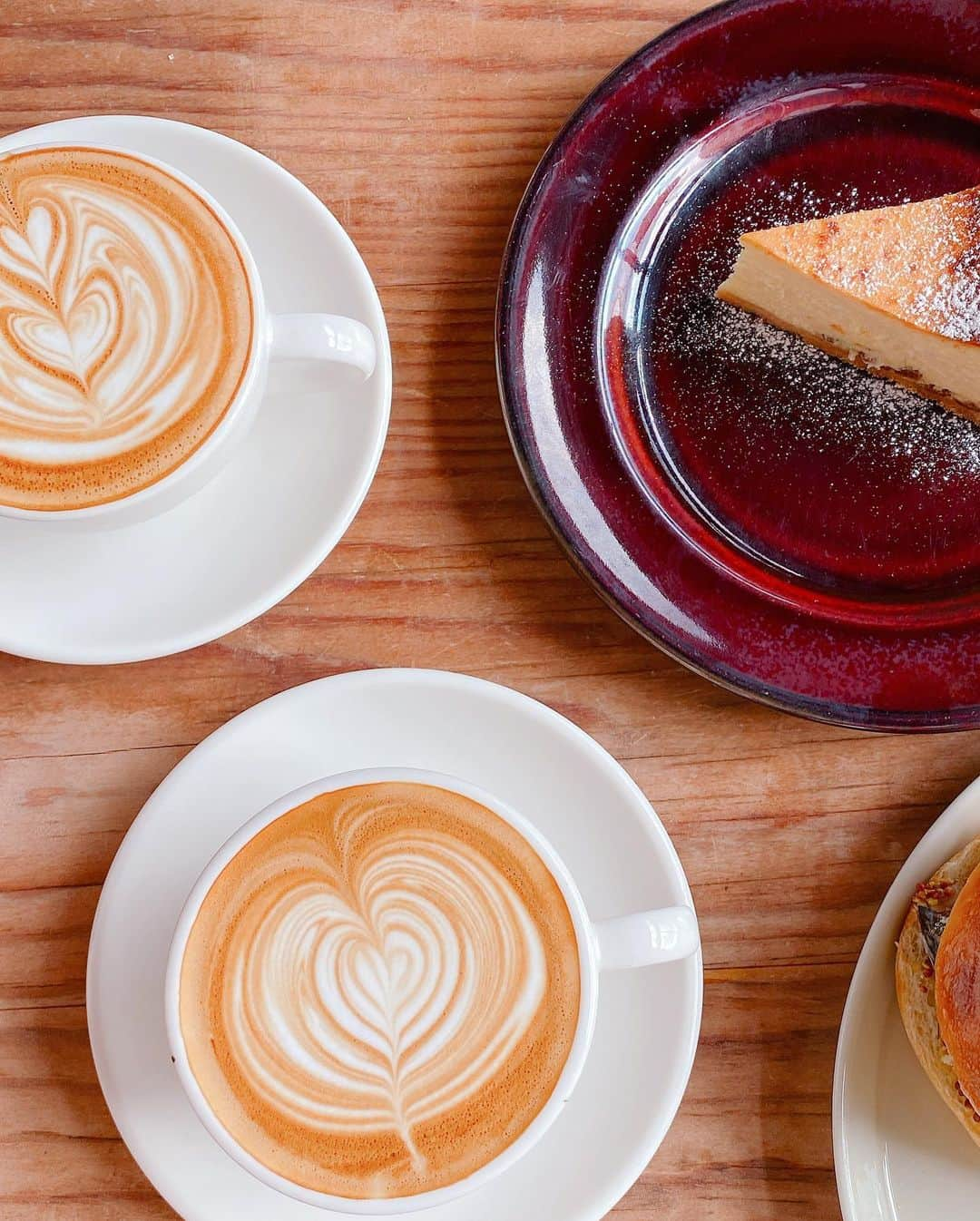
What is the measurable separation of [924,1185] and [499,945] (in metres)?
0.49

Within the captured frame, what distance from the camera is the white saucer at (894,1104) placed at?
98 cm

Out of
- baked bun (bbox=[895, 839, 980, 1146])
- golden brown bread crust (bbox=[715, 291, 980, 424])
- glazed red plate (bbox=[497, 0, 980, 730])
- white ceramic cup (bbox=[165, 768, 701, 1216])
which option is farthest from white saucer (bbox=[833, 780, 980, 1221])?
golden brown bread crust (bbox=[715, 291, 980, 424])

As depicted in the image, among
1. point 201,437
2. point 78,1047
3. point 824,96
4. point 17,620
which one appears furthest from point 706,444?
point 78,1047

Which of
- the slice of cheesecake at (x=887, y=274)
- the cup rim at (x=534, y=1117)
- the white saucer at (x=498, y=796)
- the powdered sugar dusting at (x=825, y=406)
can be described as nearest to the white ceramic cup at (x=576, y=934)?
the cup rim at (x=534, y=1117)

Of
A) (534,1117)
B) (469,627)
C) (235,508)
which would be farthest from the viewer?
(469,627)

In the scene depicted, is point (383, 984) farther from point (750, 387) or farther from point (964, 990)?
point (750, 387)

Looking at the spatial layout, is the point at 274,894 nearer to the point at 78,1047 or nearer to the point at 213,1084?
the point at 213,1084

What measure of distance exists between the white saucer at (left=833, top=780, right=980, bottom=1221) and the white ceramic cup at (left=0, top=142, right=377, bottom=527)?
641 mm

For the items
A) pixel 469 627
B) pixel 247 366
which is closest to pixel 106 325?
pixel 247 366

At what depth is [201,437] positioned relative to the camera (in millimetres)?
821

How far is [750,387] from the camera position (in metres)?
1.05

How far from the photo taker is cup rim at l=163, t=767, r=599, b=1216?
2.58 ft

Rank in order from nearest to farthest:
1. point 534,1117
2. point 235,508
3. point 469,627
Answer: point 534,1117
point 235,508
point 469,627

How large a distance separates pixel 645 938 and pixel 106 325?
0.60m
